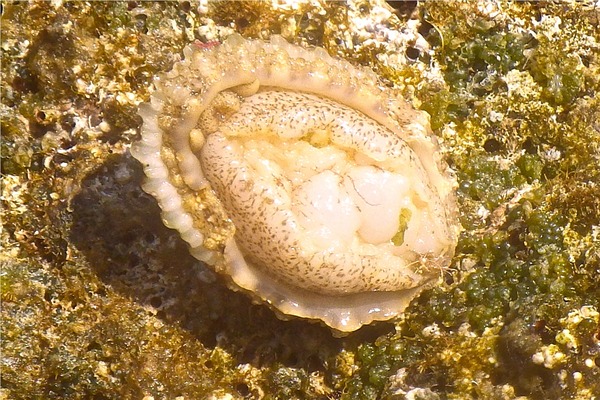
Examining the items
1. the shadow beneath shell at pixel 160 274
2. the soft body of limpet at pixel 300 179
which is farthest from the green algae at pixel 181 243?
the soft body of limpet at pixel 300 179

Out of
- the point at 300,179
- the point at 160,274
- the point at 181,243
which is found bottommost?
the point at 160,274

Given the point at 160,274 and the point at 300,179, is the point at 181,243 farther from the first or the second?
the point at 300,179

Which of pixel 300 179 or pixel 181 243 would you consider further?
pixel 181 243

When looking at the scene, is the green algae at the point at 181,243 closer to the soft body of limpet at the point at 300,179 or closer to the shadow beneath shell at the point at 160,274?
the shadow beneath shell at the point at 160,274

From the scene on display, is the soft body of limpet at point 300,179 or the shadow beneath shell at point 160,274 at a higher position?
the soft body of limpet at point 300,179

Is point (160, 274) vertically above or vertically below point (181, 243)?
below

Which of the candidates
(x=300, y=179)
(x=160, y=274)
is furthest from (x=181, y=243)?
(x=300, y=179)
